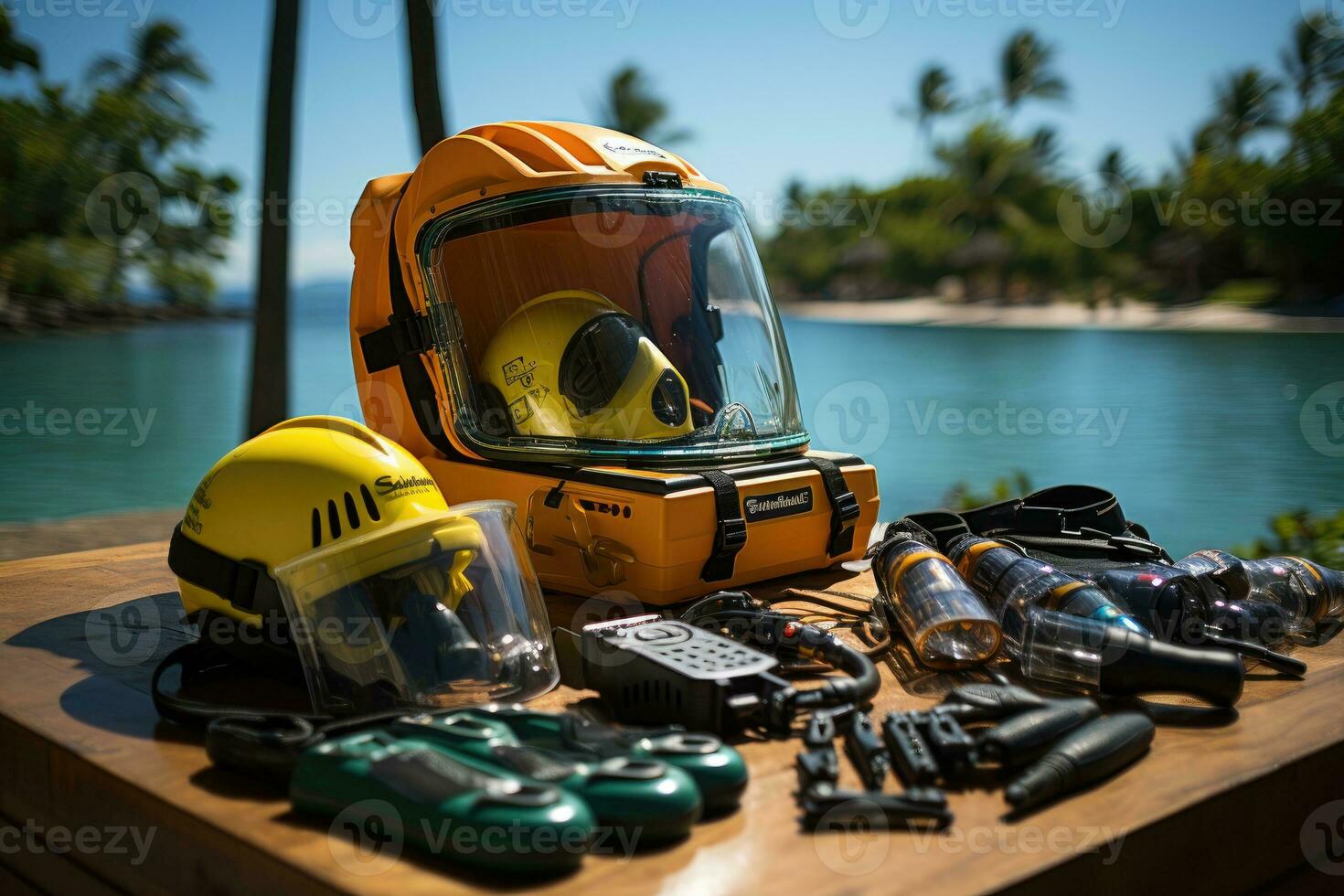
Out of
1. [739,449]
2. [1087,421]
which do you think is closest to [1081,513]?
[739,449]

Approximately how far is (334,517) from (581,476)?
1.80ft

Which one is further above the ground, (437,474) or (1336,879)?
(437,474)

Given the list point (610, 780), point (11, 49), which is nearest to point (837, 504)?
point (610, 780)

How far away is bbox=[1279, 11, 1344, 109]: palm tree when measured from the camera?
6781 mm

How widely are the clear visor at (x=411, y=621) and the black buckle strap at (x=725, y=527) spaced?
0.53 metres

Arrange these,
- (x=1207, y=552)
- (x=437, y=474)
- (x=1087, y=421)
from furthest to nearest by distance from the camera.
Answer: (x=1087, y=421) → (x=437, y=474) → (x=1207, y=552)

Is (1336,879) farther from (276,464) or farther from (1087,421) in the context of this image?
(1087,421)

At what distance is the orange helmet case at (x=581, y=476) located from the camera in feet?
6.21

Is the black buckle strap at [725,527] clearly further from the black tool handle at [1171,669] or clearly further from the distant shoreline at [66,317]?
the distant shoreline at [66,317]

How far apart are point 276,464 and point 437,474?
25.8 inches

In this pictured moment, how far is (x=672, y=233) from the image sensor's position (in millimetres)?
2475

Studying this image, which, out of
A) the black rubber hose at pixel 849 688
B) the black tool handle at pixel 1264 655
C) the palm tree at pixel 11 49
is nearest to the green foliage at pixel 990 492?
the black tool handle at pixel 1264 655

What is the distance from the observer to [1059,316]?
17219 mm

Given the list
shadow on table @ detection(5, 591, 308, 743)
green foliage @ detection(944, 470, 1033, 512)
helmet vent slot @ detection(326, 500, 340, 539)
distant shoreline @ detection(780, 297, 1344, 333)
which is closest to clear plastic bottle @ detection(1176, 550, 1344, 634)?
helmet vent slot @ detection(326, 500, 340, 539)
